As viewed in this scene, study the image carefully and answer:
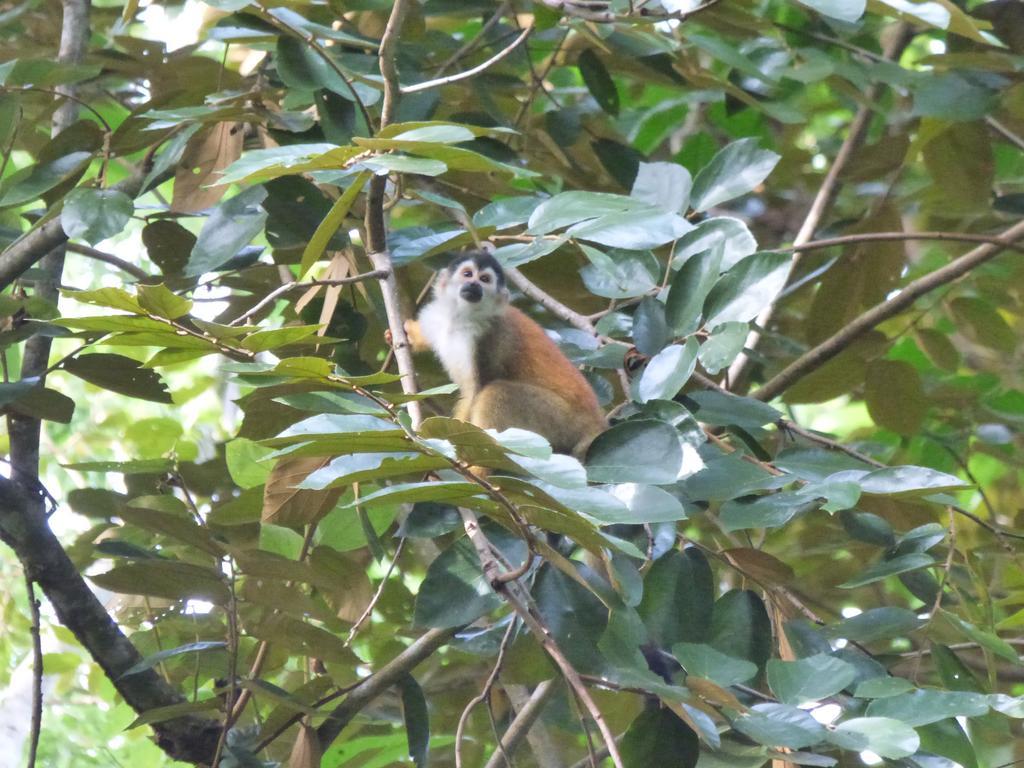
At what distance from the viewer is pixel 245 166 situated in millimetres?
1642

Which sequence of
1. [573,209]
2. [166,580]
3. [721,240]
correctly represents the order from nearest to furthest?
1. [573,209]
2. [721,240]
3. [166,580]

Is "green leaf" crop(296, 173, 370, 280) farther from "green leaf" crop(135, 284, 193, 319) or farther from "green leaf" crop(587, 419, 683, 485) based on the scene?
"green leaf" crop(587, 419, 683, 485)

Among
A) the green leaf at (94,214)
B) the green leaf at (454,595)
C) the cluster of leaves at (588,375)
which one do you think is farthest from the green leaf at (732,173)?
the green leaf at (94,214)

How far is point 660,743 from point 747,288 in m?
0.83

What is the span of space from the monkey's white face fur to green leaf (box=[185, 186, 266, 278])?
56.0 inches

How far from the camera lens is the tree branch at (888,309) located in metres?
2.92

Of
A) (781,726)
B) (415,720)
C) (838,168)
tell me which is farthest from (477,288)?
(781,726)

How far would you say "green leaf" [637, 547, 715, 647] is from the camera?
6.86ft

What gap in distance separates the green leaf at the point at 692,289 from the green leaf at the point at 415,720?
1004mm

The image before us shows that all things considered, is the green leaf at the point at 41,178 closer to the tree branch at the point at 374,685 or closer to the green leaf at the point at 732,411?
the tree branch at the point at 374,685

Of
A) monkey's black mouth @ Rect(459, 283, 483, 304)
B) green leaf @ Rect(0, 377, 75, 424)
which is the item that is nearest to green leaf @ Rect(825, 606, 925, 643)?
green leaf @ Rect(0, 377, 75, 424)

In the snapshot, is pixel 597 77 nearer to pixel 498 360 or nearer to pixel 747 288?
pixel 498 360

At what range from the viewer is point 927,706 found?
1.70 metres

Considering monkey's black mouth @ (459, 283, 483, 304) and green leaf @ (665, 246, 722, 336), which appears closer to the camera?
green leaf @ (665, 246, 722, 336)
